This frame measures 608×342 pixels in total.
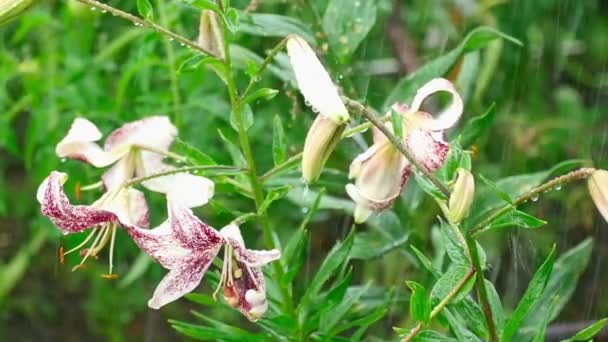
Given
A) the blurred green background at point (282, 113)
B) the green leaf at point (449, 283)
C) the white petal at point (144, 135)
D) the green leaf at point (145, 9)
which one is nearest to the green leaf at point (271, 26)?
the blurred green background at point (282, 113)

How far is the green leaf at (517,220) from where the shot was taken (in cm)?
77

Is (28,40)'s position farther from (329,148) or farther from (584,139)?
(329,148)

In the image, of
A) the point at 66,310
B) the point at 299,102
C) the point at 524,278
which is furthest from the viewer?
the point at 66,310

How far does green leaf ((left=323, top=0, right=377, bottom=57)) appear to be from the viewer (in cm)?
120

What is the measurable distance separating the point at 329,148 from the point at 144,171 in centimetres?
25

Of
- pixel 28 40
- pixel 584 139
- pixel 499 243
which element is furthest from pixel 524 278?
pixel 28 40

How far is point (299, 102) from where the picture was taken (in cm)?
125

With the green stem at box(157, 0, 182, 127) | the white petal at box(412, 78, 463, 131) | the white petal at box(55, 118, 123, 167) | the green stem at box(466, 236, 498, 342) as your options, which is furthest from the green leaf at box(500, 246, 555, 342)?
the green stem at box(157, 0, 182, 127)

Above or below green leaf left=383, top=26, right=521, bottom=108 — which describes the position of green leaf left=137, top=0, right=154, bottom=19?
above

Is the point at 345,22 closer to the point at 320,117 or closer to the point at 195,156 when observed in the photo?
the point at 195,156

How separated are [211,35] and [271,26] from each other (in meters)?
0.26

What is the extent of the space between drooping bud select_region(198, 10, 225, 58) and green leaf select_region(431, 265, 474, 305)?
0.23 meters

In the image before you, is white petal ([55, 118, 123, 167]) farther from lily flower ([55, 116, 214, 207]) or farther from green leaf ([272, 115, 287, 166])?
green leaf ([272, 115, 287, 166])

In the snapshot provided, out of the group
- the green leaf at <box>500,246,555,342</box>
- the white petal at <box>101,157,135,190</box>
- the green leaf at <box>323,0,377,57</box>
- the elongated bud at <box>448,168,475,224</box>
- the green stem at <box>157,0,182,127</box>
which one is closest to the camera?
the elongated bud at <box>448,168,475,224</box>
